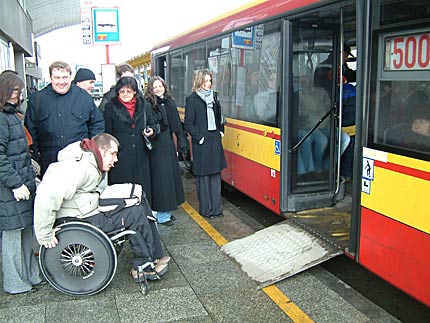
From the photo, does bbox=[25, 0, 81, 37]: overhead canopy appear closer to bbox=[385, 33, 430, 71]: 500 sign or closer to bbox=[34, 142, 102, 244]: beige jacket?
bbox=[34, 142, 102, 244]: beige jacket

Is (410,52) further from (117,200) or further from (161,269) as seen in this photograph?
(161,269)

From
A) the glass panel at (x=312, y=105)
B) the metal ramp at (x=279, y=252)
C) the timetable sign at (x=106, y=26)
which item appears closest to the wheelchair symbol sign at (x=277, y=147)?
the glass panel at (x=312, y=105)

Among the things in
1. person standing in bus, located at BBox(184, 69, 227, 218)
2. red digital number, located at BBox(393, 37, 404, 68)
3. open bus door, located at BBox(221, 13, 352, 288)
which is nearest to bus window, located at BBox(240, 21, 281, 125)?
open bus door, located at BBox(221, 13, 352, 288)

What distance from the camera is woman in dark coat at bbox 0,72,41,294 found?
355 centimetres

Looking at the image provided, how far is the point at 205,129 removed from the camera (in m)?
5.62

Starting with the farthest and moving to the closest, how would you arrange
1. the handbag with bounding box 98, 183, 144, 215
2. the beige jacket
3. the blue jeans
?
the blue jeans < the handbag with bounding box 98, 183, 144, 215 < the beige jacket

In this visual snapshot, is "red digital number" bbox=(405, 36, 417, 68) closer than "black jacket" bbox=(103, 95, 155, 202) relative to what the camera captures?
Yes

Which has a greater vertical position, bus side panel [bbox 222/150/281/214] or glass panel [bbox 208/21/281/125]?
glass panel [bbox 208/21/281/125]

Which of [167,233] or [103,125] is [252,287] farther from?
[103,125]

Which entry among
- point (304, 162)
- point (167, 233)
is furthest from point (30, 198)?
point (304, 162)

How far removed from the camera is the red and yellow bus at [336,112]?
122 inches

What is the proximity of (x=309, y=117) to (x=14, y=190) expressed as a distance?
10.1 feet

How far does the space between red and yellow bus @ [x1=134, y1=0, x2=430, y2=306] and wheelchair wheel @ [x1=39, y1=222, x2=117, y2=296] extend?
1.96 meters

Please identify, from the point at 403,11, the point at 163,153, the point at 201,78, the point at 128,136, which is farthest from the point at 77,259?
the point at 403,11
